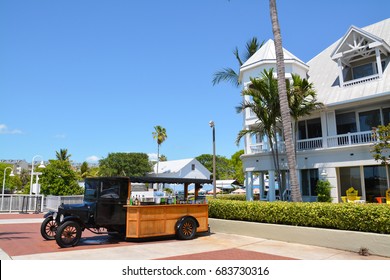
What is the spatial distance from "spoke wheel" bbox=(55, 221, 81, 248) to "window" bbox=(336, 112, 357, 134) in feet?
49.8

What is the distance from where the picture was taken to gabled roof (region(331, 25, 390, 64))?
16.5 meters

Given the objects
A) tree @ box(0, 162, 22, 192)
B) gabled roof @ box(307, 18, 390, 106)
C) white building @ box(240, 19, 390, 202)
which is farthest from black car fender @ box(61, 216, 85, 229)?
tree @ box(0, 162, 22, 192)

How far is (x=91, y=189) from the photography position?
10.4 meters

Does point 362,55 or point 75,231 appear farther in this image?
point 362,55

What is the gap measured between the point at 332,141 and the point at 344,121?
1.69 m

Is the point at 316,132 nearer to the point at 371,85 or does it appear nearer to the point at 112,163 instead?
the point at 371,85

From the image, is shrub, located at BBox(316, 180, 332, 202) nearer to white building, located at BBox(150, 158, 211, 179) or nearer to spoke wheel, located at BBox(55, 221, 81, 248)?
spoke wheel, located at BBox(55, 221, 81, 248)

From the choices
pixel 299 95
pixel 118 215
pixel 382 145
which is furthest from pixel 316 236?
pixel 299 95

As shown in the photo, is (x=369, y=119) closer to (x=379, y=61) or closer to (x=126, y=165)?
(x=379, y=61)

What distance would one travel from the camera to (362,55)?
702 inches

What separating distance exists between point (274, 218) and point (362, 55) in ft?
39.3

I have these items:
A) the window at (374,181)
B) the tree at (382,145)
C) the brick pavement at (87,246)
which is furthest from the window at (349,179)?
the brick pavement at (87,246)
